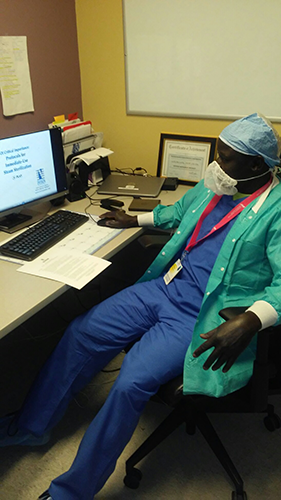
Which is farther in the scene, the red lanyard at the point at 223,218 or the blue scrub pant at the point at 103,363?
the red lanyard at the point at 223,218

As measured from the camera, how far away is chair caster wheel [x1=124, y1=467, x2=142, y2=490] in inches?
58.6

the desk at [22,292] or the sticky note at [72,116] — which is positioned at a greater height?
the sticky note at [72,116]

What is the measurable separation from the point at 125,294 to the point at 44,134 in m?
0.81

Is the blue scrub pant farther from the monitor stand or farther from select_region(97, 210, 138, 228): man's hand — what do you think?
the monitor stand

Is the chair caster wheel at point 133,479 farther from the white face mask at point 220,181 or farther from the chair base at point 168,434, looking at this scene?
the white face mask at point 220,181

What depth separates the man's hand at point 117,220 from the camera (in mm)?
1770

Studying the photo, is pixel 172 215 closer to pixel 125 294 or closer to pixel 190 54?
pixel 125 294

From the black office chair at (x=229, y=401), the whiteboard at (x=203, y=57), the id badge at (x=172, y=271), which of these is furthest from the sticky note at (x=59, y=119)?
the black office chair at (x=229, y=401)

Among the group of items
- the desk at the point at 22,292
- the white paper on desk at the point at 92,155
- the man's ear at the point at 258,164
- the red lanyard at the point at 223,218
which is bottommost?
the desk at the point at 22,292

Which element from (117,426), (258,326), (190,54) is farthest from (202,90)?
(117,426)

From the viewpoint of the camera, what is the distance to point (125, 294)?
5.31 ft

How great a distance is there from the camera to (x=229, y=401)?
128cm

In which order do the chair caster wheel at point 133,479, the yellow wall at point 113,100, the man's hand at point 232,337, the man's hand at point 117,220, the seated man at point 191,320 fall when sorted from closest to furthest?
1. the man's hand at point 232,337
2. the seated man at point 191,320
3. the chair caster wheel at point 133,479
4. the man's hand at point 117,220
5. the yellow wall at point 113,100

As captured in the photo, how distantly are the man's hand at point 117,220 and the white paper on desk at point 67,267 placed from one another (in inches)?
11.3
